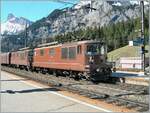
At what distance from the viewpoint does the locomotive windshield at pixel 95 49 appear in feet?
86.3

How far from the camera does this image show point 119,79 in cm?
2622

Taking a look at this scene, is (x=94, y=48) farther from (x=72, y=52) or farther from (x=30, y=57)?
(x=30, y=57)

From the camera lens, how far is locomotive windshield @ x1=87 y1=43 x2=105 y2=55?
26.3 meters

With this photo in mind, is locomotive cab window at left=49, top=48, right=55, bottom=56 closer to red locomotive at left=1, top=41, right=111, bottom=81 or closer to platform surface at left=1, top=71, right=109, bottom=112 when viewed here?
red locomotive at left=1, top=41, right=111, bottom=81

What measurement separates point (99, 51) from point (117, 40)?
5699 inches

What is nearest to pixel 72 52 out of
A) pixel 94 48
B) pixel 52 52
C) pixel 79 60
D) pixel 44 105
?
pixel 79 60

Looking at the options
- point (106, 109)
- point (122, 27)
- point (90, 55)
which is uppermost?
point (122, 27)

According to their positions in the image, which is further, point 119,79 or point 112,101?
point 119,79

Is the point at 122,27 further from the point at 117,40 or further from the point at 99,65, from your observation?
the point at 99,65

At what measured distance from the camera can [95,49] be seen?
26578 mm

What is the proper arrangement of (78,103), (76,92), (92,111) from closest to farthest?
1. (92,111)
2. (78,103)
3. (76,92)

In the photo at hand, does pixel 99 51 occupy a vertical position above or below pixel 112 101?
above

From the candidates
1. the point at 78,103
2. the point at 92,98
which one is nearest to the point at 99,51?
the point at 92,98

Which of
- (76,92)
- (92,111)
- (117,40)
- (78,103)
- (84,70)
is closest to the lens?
(92,111)
